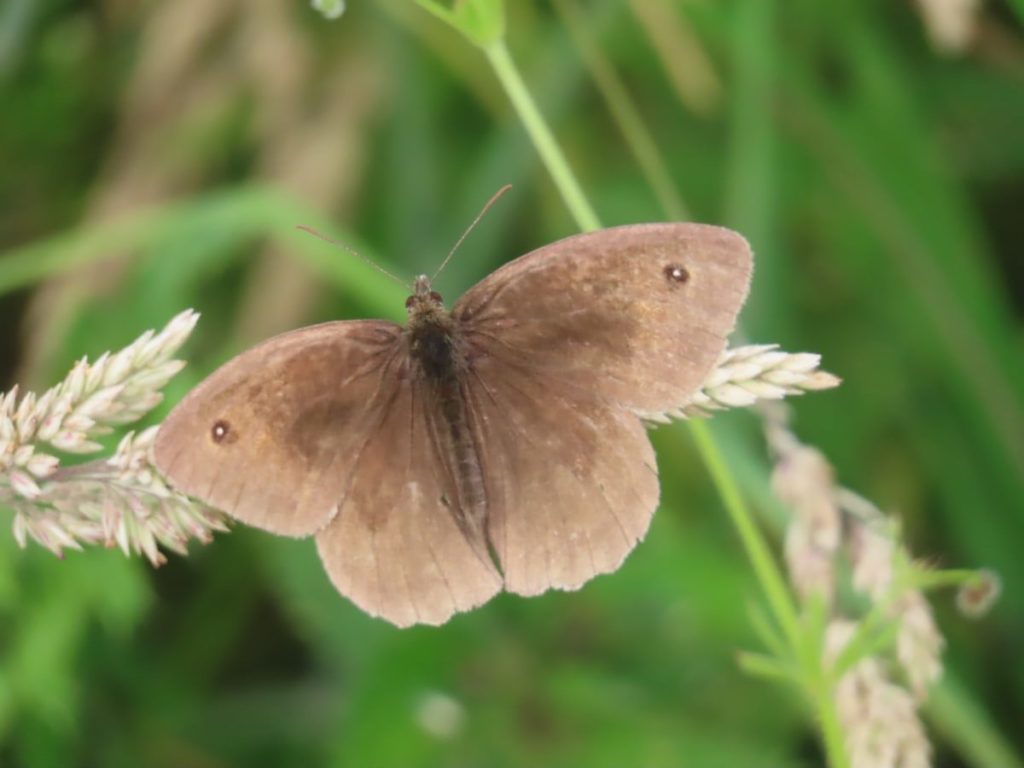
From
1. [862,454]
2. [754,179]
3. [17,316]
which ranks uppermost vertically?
[754,179]

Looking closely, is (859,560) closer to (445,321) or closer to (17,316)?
(445,321)

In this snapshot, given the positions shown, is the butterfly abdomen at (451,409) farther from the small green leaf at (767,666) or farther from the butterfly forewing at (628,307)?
the small green leaf at (767,666)

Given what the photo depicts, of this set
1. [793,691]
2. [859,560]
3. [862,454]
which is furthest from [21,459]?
[862,454]

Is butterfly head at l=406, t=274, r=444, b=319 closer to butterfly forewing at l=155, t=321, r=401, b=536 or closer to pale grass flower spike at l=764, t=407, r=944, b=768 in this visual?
butterfly forewing at l=155, t=321, r=401, b=536

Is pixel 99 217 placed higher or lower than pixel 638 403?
lower

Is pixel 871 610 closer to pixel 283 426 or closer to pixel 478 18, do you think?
pixel 283 426

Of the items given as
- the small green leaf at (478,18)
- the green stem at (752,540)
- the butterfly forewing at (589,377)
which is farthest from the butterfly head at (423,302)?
the small green leaf at (478,18)

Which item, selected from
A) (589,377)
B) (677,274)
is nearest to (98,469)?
(589,377)
